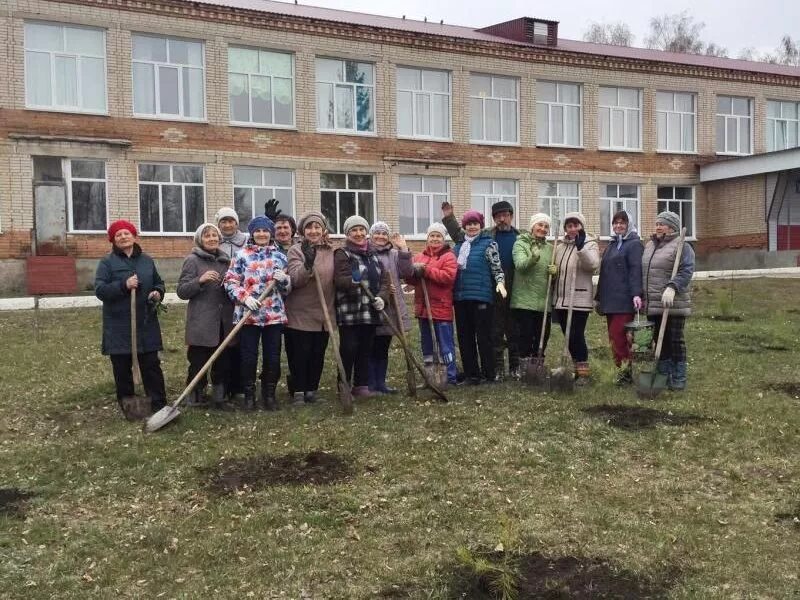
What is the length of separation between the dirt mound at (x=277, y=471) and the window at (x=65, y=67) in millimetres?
16014

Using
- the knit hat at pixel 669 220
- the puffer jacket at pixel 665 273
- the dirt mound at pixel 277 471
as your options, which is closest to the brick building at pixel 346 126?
the dirt mound at pixel 277 471

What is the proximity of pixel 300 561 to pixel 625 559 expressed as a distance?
5.37 ft

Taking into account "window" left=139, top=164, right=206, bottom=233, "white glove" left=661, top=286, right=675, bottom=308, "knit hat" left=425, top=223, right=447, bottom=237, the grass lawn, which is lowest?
the grass lawn

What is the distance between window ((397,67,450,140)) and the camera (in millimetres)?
23094

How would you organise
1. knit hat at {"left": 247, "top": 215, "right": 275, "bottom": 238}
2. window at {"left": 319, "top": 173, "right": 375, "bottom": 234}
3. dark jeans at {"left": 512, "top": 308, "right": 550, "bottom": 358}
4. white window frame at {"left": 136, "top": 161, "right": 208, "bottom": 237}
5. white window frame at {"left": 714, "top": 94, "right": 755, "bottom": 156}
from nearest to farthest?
knit hat at {"left": 247, "top": 215, "right": 275, "bottom": 238} < dark jeans at {"left": 512, "top": 308, "right": 550, "bottom": 358} < white window frame at {"left": 136, "top": 161, "right": 208, "bottom": 237} < window at {"left": 319, "top": 173, "right": 375, "bottom": 234} < white window frame at {"left": 714, "top": 94, "right": 755, "bottom": 156}

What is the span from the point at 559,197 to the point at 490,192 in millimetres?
2588

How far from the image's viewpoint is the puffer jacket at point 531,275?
7680 mm

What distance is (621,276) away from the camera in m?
7.65

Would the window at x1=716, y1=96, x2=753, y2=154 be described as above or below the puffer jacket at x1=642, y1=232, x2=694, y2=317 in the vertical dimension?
above

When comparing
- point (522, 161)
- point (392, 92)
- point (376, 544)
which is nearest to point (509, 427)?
point (376, 544)

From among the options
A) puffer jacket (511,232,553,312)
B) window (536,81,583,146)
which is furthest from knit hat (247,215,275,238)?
window (536,81,583,146)

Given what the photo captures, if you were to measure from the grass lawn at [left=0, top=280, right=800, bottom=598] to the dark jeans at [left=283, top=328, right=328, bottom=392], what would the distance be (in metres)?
0.41

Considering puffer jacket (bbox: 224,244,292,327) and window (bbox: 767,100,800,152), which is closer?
puffer jacket (bbox: 224,244,292,327)

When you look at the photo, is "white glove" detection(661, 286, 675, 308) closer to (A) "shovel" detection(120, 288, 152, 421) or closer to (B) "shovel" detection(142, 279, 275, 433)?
(B) "shovel" detection(142, 279, 275, 433)
